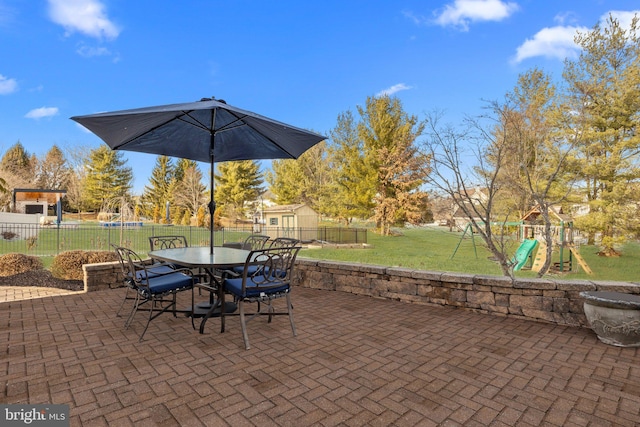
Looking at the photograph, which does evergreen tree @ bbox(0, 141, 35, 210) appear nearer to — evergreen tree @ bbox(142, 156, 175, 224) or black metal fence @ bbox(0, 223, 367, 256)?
evergreen tree @ bbox(142, 156, 175, 224)

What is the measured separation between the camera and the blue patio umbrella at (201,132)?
112 inches

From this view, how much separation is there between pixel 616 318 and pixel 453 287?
1.48 meters

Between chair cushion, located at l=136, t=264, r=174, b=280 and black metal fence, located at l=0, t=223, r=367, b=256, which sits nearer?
chair cushion, located at l=136, t=264, r=174, b=280

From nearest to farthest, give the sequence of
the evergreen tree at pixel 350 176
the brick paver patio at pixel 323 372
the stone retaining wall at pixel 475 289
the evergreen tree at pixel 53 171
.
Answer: the brick paver patio at pixel 323 372 → the stone retaining wall at pixel 475 289 → the evergreen tree at pixel 350 176 → the evergreen tree at pixel 53 171

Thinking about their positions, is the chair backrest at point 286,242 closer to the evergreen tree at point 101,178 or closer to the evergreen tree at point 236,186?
the evergreen tree at point 236,186

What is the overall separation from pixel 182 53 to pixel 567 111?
46.7ft

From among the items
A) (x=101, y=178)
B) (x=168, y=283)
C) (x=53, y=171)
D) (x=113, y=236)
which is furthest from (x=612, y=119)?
(x=53, y=171)

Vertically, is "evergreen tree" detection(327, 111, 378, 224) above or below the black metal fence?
above

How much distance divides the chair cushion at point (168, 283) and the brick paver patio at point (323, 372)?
0.43 m

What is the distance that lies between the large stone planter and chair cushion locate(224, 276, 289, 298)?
9.29 ft

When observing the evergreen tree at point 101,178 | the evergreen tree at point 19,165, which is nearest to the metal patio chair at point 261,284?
the evergreen tree at point 19,165

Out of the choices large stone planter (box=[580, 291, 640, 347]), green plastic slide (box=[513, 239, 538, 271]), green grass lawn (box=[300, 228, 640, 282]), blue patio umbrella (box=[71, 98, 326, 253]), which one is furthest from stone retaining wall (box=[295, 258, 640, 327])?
green plastic slide (box=[513, 239, 538, 271])

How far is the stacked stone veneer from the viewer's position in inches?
134

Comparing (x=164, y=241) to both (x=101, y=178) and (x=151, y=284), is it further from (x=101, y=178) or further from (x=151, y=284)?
(x=101, y=178)
